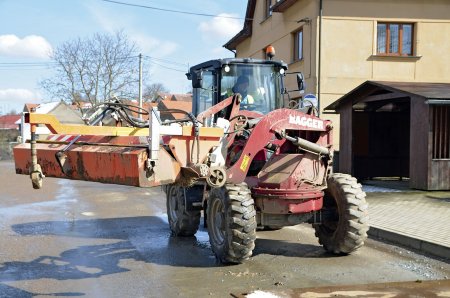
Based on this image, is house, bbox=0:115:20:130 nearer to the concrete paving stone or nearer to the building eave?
the building eave

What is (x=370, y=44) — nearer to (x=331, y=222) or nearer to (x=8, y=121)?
(x=331, y=222)

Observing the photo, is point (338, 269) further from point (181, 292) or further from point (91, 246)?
point (91, 246)

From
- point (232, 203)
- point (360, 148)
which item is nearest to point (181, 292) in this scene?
point (232, 203)

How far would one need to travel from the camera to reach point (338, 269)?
20.2 ft

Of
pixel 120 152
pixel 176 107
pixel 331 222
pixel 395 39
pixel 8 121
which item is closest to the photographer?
pixel 120 152

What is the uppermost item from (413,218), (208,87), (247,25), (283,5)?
(247,25)

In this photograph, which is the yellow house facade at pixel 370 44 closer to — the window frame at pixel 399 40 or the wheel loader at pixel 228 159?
the window frame at pixel 399 40

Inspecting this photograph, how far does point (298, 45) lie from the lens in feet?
71.1

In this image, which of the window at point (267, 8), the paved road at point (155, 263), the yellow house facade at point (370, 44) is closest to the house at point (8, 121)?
the window at point (267, 8)

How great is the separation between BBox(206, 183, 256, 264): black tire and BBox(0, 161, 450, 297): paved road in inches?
7.5

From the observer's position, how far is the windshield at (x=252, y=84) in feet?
26.1

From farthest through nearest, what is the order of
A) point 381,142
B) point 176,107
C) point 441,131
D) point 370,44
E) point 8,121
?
point 8,121
point 176,107
point 370,44
point 381,142
point 441,131

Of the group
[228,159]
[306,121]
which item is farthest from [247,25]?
[228,159]

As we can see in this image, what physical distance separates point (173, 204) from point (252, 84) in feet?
8.02
